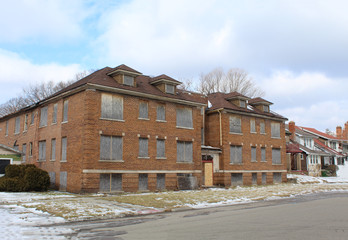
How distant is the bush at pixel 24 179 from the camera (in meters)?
24.0

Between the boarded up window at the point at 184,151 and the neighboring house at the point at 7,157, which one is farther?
the boarded up window at the point at 184,151

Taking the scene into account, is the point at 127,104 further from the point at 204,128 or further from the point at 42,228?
the point at 42,228

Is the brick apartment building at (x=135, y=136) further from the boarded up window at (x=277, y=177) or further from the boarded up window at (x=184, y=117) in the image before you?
the boarded up window at (x=277, y=177)

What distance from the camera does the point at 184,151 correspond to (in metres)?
30.2

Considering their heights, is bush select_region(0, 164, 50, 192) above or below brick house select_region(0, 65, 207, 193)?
below

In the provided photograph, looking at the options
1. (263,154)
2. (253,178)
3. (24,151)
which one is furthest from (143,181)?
(263,154)

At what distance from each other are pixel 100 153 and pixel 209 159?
12.3m

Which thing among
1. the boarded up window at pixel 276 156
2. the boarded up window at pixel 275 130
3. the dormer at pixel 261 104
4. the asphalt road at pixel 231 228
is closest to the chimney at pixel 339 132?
the boarded up window at pixel 275 130

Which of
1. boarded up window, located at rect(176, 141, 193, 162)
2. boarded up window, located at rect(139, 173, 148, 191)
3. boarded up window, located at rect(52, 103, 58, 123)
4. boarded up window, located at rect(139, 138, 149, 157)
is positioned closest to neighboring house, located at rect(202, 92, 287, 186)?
boarded up window, located at rect(176, 141, 193, 162)

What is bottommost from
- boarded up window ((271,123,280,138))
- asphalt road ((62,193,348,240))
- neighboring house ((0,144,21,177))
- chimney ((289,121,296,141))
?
asphalt road ((62,193,348,240))

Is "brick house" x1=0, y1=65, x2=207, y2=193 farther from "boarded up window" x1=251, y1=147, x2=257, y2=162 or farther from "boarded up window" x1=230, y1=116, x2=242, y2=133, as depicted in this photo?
"boarded up window" x1=251, y1=147, x2=257, y2=162

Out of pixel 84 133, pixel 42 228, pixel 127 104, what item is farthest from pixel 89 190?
pixel 42 228

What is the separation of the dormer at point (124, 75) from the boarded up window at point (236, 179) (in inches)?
552

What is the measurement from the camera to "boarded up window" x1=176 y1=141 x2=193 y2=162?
98.0 ft
